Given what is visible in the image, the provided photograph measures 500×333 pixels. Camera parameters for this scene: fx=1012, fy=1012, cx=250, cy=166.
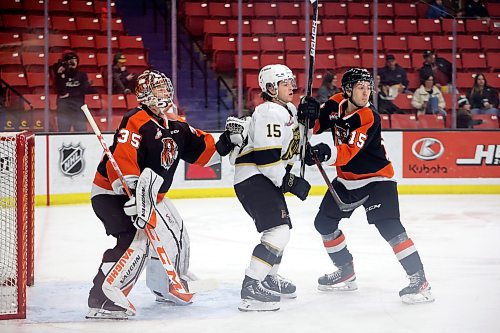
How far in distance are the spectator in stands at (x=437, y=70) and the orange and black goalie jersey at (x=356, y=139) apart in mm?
4774

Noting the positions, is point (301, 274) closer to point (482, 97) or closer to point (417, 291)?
point (417, 291)

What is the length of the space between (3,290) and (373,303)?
183 cm

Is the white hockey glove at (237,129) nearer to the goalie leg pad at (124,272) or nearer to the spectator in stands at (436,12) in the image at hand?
the goalie leg pad at (124,272)

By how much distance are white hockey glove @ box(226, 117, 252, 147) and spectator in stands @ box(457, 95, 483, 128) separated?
526 centimetres

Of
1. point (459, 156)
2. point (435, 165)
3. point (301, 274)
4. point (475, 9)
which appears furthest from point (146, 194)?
point (475, 9)

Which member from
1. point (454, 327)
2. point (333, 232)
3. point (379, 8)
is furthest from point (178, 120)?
point (379, 8)

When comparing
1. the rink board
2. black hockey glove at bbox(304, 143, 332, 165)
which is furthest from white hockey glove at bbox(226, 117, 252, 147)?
the rink board

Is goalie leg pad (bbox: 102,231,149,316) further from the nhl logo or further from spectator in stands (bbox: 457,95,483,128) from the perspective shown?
spectator in stands (bbox: 457,95,483,128)

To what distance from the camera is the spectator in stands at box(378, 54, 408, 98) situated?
9.61 meters

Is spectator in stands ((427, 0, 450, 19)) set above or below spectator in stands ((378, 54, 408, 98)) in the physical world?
above

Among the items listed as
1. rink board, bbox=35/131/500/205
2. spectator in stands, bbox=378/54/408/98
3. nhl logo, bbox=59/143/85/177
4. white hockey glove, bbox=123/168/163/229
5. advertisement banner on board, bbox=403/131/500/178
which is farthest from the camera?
spectator in stands, bbox=378/54/408/98

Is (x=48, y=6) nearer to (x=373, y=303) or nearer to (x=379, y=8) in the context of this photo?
(x=379, y=8)

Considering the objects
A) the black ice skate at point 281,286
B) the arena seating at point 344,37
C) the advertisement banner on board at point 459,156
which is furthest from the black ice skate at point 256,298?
the advertisement banner on board at point 459,156

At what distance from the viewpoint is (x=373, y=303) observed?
488 centimetres
